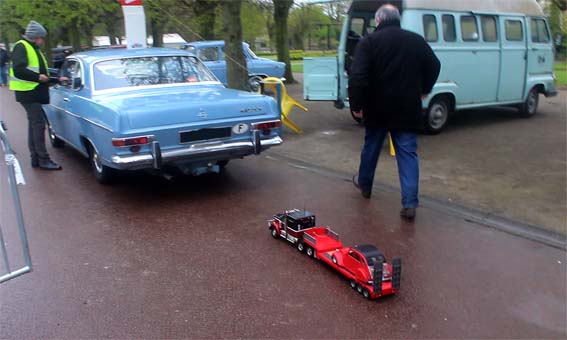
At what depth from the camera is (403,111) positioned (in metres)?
5.16

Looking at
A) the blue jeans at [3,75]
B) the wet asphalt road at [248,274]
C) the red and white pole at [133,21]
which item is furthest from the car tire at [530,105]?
the blue jeans at [3,75]

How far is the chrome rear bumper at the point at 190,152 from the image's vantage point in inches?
212

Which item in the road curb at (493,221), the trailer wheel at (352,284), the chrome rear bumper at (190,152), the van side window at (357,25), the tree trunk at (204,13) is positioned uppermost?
the tree trunk at (204,13)

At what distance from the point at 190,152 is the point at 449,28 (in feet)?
20.5

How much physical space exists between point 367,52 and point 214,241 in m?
2.34

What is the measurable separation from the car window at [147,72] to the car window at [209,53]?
8778mm

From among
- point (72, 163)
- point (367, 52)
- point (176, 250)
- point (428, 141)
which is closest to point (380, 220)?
point (367, 52)

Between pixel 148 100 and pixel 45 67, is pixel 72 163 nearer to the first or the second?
pixel 45 67

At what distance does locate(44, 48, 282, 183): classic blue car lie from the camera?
542 cm

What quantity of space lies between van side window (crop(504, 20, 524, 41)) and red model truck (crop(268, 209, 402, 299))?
26.3 ft

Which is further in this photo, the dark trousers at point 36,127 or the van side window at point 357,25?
the van side window at point 357,25

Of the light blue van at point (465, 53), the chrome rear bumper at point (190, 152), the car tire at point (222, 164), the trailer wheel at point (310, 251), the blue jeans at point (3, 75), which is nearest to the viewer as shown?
the trailer wheel at point (310, 251)

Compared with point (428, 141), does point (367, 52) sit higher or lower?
higher

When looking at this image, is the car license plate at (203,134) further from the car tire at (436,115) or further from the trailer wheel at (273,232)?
the car tire at (436,115)
